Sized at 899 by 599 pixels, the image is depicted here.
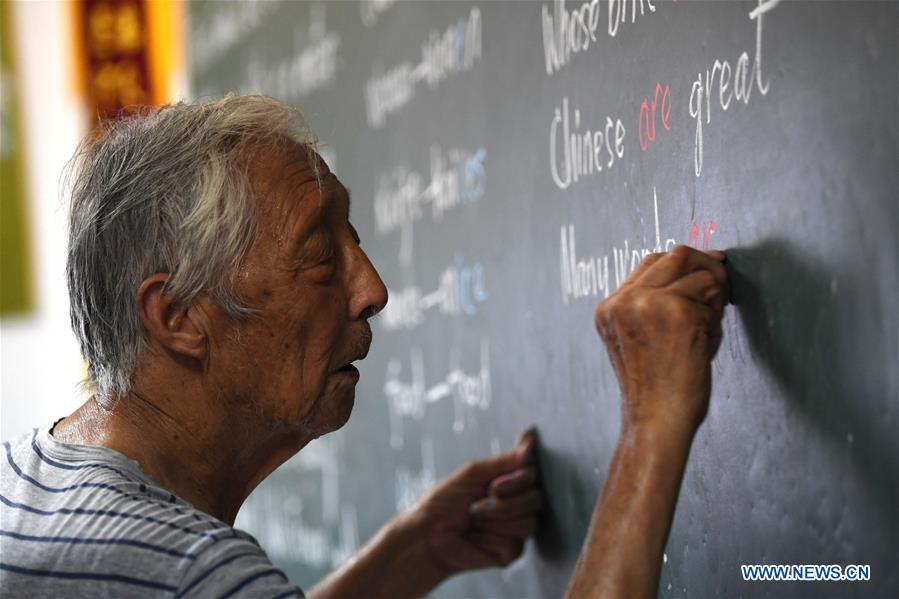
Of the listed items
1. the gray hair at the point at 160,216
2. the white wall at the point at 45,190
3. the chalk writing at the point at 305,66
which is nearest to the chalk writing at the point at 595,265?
the gray hair at the point at 160,216

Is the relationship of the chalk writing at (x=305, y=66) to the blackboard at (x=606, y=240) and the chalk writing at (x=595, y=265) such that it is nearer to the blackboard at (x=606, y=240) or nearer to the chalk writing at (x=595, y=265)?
the blackboard at (x=606, y=240)

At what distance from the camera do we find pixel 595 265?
1317mm

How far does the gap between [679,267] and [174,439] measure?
1.64 ft

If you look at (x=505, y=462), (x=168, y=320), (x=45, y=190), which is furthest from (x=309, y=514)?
(x=45, y=190)

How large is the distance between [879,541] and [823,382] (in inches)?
5.1

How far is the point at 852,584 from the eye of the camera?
925 mm

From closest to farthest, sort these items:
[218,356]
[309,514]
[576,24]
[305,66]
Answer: [218,356] < [576,24] < [305,66] < [309,514]

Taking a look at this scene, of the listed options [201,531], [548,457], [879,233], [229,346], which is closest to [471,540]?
[548,457]

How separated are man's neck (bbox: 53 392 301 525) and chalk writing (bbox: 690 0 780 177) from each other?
520 mm

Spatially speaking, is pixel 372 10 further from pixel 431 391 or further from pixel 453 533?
pixel 453 533

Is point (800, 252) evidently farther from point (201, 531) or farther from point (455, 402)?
point (455, 402)

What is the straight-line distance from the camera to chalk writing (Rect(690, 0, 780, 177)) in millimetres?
987

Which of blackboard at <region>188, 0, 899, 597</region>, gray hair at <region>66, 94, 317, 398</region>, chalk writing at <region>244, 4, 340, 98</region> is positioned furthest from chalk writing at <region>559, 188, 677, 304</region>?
chalk writing at <region>244, 4, 340, 98</region>

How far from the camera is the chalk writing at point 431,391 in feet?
5.45
